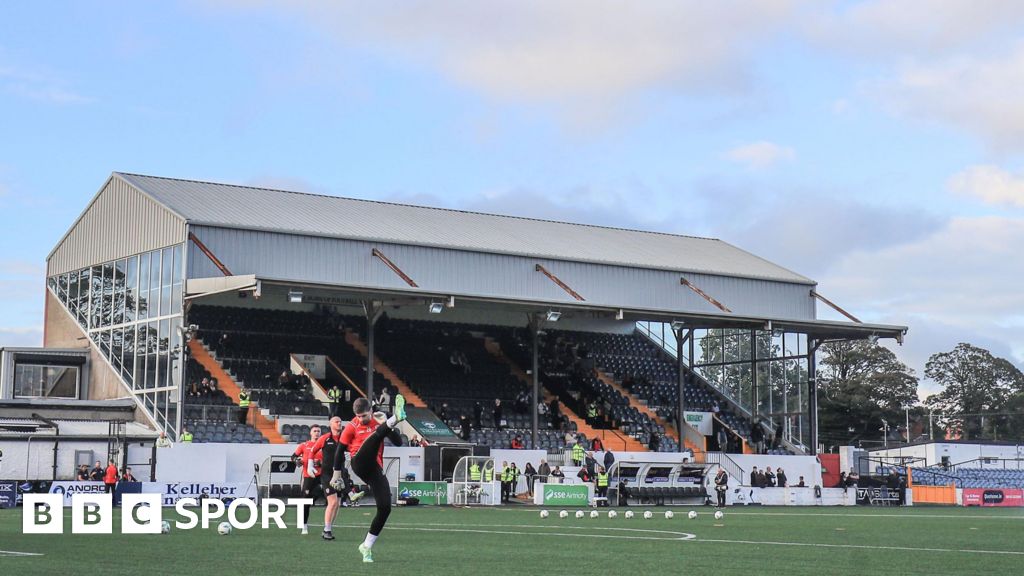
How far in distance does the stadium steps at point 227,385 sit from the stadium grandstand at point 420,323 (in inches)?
3.4

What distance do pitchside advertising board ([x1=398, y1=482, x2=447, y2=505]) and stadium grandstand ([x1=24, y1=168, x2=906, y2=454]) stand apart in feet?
15.9

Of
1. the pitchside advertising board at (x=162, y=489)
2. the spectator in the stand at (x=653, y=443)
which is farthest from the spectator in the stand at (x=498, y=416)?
the pitchside advertising board at (x=162, y=489)

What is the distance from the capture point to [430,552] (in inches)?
704

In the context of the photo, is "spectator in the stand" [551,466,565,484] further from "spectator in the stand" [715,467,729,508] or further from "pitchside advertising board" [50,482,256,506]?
"pitchside advertising board" [50,482,256,506]

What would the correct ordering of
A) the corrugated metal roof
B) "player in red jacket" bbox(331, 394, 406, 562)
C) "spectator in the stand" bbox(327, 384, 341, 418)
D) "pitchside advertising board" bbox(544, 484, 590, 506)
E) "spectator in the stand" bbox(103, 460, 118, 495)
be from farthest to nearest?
the corrugated metal roof → "spectator in the stand" bbox(327, 384, 341, 418) → "pitchside advertising board" bbox(544, 484, 590, 506) → "spectator in the stand" bbox(103, 460, 118, 495) → "player in red jacket" bbox(331, 394, 406, 562)

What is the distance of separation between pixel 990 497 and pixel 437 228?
26.7 meters

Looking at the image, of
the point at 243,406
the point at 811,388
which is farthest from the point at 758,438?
the point at 243,406

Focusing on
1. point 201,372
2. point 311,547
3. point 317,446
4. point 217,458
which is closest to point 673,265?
point 201,372

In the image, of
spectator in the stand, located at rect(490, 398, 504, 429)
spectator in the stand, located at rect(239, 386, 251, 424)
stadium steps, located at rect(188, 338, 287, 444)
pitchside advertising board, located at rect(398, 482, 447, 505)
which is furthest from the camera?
spectator in the stand, located at rect(490, 398, 504, 429)

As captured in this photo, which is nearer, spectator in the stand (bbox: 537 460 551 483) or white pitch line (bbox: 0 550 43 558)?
white pitch line (bbox: 0 550 43 558)

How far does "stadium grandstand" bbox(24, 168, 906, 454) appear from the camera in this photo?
51.1m

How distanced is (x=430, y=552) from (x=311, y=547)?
190cm

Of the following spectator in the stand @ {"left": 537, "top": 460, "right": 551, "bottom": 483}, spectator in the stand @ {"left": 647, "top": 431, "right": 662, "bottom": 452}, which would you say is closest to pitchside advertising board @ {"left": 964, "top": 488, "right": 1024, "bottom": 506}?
spectator in the stand @ {"left": 647, "top": 431, "right": 662, "bottom": 452}

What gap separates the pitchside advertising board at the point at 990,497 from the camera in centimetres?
5544
